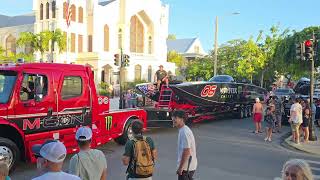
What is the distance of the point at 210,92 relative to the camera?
67.6ft

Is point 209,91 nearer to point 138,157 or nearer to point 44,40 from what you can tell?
point 138,157

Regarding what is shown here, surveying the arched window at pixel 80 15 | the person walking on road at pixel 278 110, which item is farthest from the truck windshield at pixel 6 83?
the arched window at pixel 80 15

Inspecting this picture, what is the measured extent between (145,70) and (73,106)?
48703 mm

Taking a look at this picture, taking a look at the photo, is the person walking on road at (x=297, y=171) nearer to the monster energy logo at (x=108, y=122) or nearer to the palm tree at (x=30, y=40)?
the monster energy logo at (x=108, y=122)

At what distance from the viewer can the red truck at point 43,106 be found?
30.3 ft

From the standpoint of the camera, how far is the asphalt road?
982 centimetres

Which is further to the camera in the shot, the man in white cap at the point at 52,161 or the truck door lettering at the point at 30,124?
the truck door lettering at the point at 30,124

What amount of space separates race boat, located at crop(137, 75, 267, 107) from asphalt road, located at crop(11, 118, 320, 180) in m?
1.49

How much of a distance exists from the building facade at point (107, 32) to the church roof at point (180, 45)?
26.6m

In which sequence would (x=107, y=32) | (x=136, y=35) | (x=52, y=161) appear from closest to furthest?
(x=52, y=161) < (x=107, y=32) < (x=136, y=35)

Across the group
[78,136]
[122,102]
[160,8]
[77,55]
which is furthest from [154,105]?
[160,8]

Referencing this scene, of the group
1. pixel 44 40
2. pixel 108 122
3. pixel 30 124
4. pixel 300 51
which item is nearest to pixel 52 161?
pixel 30 124

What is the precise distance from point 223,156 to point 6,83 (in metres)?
6.41

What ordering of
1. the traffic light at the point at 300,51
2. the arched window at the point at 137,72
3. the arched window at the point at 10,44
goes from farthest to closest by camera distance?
1. the arched window at the point at 10,44
2. the arched window at the point at 137,72
3. the traffic light at the point at 300,51
